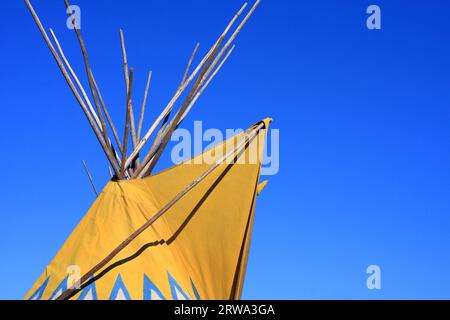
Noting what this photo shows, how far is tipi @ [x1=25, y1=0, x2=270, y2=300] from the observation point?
4.75 meters

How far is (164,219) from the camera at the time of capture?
212 inches

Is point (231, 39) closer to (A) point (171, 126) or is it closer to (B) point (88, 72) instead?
(A) point (171, 126)

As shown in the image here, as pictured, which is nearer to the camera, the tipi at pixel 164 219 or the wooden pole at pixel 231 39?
the tipi at pixel 164 219

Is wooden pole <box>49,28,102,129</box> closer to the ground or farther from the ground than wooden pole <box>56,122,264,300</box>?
farther from the ground

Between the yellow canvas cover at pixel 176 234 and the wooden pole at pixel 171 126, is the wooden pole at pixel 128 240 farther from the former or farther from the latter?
the wooden pole at pixel 171 126

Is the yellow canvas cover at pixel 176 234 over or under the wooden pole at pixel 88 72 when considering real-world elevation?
under

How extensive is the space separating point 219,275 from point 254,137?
1.29 metres

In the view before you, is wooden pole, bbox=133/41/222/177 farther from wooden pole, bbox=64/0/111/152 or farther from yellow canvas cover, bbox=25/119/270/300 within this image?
wooden pole, bbox=64/0/111/152

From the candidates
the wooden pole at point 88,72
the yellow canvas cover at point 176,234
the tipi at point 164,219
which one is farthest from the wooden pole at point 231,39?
the wooden pole at point 88,72

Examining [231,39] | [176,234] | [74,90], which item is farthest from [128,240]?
[231,39]

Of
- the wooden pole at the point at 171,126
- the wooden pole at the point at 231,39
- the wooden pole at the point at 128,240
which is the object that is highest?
the wooden pole at the point at 231,39

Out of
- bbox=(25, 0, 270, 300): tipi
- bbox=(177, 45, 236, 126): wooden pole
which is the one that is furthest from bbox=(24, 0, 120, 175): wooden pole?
bbox=(177, 45, 236, 126): wooden pole

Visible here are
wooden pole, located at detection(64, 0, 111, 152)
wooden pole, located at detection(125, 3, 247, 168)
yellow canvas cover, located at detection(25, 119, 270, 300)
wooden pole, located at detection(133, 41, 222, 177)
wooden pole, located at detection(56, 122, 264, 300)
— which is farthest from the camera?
wooden pole, located at detection(125, 3, 247, 168)

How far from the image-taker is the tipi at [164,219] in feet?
15.6
